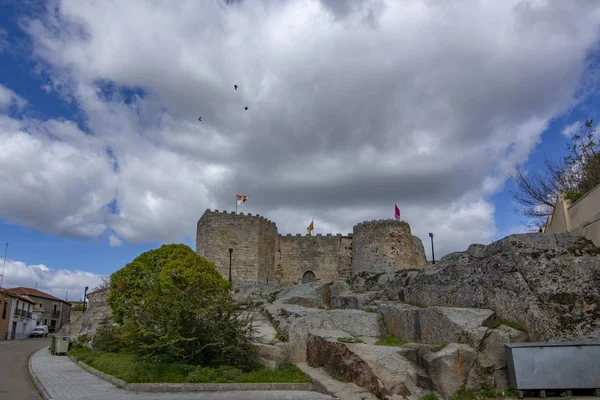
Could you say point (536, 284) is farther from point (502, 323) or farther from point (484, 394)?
point (484, 394)

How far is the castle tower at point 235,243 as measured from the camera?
32031 mm

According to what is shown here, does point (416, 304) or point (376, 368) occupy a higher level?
point (416, 304)

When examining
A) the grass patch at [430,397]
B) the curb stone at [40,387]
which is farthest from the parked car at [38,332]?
the grass patch at [430,397]

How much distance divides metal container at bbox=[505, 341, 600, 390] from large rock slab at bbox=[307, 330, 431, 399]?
64.0 inches

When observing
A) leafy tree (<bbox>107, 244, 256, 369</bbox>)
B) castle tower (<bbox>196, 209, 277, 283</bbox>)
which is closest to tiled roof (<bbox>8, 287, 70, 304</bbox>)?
castle tower (<bbox>196, 209, 277, 283</bbox>)

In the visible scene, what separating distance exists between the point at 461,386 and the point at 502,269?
2992mm

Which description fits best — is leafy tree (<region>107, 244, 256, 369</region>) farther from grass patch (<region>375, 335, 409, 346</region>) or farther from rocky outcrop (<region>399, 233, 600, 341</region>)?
rocky outcrop (<region>399, 233, 600, 341</region>)

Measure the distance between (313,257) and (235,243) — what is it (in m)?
7.16

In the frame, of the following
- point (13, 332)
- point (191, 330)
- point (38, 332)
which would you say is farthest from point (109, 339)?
point (38, 332)

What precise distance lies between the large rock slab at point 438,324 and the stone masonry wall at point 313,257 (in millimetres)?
24347

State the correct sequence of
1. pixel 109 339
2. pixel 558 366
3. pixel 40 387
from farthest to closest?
pixel 109 339 < pixel 40 387 < pixel 558 366

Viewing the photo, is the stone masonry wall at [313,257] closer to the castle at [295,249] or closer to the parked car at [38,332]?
the castle at [295,249]

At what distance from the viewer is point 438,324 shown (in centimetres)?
974

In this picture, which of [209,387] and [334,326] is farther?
[334,326]
